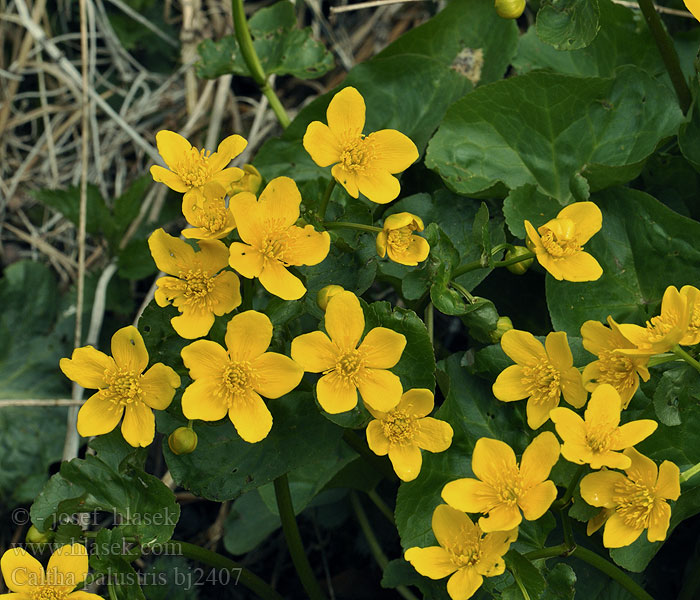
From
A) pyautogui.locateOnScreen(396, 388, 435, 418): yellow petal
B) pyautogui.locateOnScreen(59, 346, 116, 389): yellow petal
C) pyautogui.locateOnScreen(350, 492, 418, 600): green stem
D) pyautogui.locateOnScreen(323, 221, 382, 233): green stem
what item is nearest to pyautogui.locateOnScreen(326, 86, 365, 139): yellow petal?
pyautogui.locateOnScreen(323, 221, 382, 233): green stem

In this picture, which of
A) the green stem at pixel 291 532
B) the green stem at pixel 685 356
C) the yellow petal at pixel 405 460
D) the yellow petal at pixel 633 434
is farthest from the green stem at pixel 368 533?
the green stem at pixel 685 356

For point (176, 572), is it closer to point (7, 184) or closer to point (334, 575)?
point (334, 575)

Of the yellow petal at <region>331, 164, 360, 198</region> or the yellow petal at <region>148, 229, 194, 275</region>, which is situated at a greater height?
the yellow petal at <region>331, 164, 360, 198</region>

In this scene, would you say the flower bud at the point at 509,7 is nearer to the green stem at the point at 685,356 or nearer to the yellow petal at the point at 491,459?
the green stem at the point at 685,356

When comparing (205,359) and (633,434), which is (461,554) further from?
(205,359)

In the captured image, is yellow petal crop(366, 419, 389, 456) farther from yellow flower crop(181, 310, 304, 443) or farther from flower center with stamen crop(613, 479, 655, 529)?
flower center with stamen crop(613, 479, 655, 529)

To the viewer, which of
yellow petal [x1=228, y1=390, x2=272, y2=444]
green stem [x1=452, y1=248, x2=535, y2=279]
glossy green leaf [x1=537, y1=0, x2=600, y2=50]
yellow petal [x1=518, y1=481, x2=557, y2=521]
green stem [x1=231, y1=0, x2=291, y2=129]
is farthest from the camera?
green stem [x1=231, y1=0, x2=291, y2=129]
